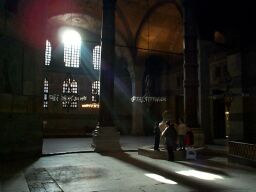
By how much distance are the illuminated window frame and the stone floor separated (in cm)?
1809

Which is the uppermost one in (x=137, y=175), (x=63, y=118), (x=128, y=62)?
(x=128, y=62)

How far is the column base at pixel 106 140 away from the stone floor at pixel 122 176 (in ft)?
9.10

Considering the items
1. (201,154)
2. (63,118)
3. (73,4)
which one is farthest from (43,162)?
(63,118)

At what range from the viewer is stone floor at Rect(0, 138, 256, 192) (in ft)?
20.2

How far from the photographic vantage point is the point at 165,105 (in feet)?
88.1

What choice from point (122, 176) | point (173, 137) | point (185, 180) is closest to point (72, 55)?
point (173, 137)

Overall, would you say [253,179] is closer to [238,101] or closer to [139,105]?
[238,101]

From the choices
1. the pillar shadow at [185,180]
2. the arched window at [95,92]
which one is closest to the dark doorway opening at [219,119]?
the arched window at [95,92]

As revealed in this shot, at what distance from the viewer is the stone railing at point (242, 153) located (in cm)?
877

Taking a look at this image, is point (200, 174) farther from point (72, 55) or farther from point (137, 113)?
point (72, 55)

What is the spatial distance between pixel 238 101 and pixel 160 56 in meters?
12.3

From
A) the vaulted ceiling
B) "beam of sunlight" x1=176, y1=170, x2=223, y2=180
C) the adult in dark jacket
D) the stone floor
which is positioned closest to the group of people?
the adult in dark jacket

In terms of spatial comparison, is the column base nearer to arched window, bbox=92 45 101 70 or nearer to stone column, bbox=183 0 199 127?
stone column, bbox=183 0 199 127

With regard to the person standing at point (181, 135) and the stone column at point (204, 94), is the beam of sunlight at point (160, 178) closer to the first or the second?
the person standing at point (181, 135)
